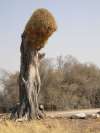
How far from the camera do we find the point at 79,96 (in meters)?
60.1

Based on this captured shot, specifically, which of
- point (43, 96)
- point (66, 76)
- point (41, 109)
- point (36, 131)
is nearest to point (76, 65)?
point (66, 76)

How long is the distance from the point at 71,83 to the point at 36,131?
153 feet

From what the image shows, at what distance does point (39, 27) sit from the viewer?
23.3 metres

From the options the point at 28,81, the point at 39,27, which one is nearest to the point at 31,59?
the point at 28,81

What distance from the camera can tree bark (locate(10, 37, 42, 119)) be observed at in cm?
2375

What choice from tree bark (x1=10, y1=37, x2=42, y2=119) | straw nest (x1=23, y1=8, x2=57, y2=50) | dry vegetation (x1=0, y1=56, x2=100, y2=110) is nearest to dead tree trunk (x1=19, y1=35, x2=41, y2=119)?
tree bark (x1=10, y1=37, x2=42, y2=119)

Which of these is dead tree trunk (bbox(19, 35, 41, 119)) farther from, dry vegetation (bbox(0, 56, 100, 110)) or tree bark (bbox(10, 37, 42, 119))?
dry vegetation (bbox(0, 56, 100, 110))

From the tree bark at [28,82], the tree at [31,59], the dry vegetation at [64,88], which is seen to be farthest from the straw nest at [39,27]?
the dry vegetation at [64,88]

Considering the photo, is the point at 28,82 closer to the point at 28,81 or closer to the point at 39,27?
the point at 28,81

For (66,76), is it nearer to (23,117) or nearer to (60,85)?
(60,85)

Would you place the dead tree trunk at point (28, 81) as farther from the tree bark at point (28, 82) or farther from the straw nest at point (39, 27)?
the straw nest at point (39, 27)

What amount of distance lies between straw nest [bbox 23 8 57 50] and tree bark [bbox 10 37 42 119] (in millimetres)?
359

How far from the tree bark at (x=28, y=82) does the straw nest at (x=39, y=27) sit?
359mm

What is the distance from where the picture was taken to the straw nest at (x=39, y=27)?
23109 millimetres
